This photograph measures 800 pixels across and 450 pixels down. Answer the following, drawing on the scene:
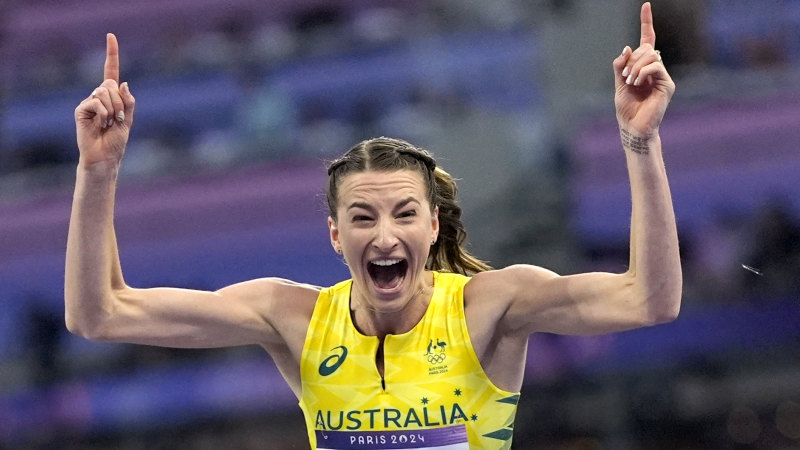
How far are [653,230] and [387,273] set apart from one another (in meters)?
0.80

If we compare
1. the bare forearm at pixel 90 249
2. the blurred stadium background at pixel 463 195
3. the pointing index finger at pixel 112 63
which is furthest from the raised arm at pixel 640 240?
the blurred stadium background at pixel 463 195

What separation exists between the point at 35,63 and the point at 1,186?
4.77ft

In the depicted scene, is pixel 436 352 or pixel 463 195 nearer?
pixel 436 352

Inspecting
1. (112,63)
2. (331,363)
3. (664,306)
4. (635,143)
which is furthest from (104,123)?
(664,306)

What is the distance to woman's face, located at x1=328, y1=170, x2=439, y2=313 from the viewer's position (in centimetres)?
295

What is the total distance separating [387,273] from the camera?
308 cm

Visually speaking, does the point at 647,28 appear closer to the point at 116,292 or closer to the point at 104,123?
the point at 104,123

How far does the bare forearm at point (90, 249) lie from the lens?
2.76m

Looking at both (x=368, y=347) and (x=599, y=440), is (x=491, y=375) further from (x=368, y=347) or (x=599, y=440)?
(x=599, y=440)

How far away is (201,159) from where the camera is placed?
22.8 ft

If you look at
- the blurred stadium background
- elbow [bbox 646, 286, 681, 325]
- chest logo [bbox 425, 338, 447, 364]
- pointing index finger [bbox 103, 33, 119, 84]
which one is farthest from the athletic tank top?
the blurred stadium background

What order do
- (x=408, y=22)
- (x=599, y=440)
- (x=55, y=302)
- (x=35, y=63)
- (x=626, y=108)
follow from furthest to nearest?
(x=35, y=63) < (x=408, y=22) < (x=55, y=302) < (x=599, y=440) < (x=626, y=108)

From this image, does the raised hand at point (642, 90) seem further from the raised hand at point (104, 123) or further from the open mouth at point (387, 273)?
the raised hand at point (104, 123)

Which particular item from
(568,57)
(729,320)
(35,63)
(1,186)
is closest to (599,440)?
(729,320)
